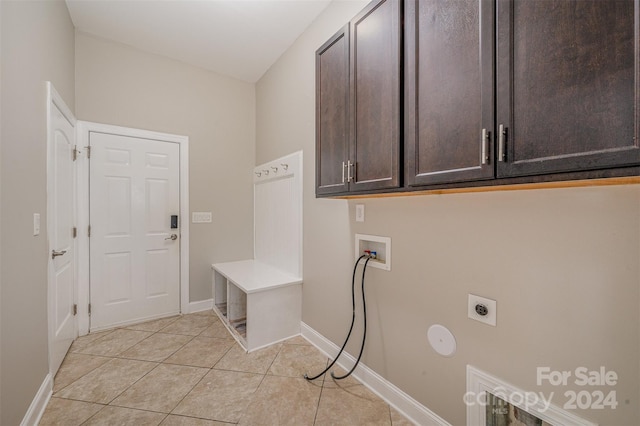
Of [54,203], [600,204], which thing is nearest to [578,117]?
[600,204]

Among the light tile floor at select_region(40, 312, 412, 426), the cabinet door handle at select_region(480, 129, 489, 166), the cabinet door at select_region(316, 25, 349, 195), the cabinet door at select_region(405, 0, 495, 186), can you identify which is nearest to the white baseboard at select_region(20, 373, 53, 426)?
the light tile floor at select_region(40, 312, 412, 426)

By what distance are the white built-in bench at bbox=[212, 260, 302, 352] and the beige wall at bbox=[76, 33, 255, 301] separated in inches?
20.1

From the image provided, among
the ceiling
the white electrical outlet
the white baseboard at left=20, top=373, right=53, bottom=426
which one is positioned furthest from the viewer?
the ceiling

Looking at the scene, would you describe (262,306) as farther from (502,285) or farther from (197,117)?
(197,117)

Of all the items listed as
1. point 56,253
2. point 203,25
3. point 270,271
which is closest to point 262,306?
point 270,271

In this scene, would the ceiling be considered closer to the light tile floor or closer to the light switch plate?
the light switch plate

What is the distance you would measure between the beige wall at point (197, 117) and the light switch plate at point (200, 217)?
6 cm

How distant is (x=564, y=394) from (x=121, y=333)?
342 centimetres

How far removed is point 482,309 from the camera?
1243 mm

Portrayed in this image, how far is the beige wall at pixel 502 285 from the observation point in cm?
91

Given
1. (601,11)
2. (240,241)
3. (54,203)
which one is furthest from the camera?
(240,241)

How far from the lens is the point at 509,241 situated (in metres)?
1.16

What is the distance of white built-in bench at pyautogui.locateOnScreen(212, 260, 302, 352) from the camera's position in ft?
7.58

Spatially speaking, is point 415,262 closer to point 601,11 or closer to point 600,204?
point 600,204
